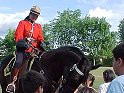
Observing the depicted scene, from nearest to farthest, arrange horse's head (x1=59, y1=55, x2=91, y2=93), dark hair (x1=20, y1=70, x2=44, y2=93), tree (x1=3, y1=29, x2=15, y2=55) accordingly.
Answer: dark hair (x1=20, y1=70, x2=44, y2=93) → horse's head (x1=59, y1=55, x2=91, y2=93) → tree (x1=3, y1=29, x2=15, y2=55)

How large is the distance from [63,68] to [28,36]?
1.64 metres

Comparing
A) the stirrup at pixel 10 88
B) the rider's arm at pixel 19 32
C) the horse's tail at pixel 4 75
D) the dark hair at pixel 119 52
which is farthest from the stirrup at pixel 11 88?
the dark hair at pixel 119 52

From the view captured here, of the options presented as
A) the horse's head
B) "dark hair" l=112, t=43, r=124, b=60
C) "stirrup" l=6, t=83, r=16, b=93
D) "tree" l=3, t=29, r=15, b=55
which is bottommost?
"tree" l=3, t=29, r=15, b=55

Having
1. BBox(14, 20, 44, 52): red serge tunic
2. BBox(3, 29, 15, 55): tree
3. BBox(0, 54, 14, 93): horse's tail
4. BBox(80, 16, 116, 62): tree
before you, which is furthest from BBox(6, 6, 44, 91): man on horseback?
BBox(3, 29, 15, 55): tree

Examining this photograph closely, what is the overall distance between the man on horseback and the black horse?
0.43 metres

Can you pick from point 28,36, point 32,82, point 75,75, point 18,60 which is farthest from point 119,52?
point 28,36

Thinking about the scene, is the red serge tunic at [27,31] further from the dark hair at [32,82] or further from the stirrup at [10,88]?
the dark hair at [32,82]

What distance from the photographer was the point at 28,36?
9773 millimetres

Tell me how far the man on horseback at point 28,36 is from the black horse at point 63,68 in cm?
43

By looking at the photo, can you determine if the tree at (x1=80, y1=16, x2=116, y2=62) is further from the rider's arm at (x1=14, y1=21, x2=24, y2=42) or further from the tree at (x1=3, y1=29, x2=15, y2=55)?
the rider's arm at (x1=14, y1=21, x2=24, y2=42)

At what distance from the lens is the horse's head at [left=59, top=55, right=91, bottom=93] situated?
25.9ft

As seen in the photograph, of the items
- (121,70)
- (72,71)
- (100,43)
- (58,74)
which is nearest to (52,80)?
(58,74)

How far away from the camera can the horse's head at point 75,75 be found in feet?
25.9

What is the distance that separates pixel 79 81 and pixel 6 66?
257 centimetres
